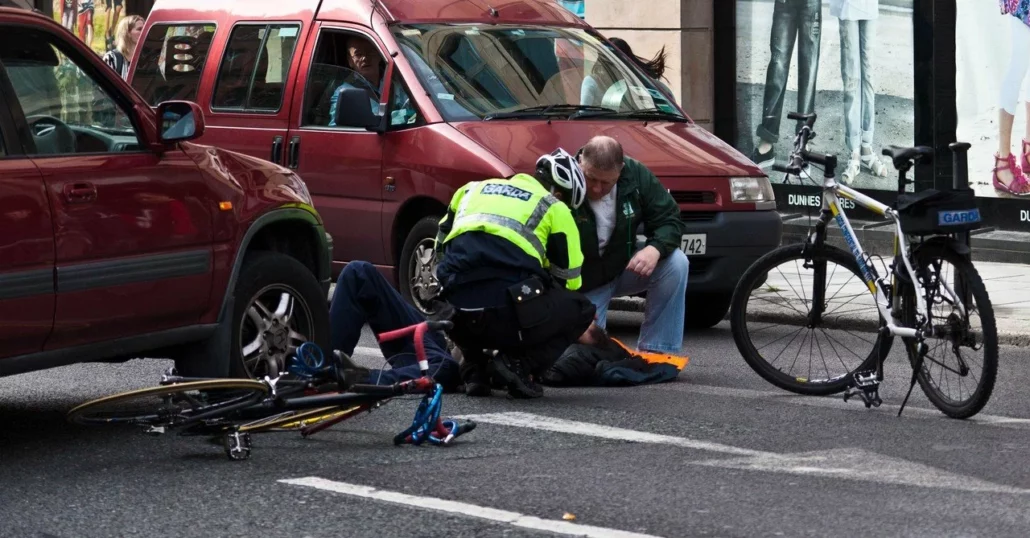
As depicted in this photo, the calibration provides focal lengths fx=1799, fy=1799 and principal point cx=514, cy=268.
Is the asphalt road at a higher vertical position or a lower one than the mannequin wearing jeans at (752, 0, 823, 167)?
lower

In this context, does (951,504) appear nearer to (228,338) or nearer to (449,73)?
(228,338)

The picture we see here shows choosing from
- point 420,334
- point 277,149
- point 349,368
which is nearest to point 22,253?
point 349,368

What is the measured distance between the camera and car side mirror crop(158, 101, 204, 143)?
694 cm

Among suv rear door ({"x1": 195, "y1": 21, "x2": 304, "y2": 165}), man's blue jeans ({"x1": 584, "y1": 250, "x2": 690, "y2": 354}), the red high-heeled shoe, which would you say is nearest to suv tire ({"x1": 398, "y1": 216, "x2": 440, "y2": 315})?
suv rear door ({"x1": 195, "y1": 21, "x2": 304, "y2": 165})

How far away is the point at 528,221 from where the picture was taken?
7.75 meters

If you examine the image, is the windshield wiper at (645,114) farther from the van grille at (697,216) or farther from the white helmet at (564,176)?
the white helmet at (564,176)

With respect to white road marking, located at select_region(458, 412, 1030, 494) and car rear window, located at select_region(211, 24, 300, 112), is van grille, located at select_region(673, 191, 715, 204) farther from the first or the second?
white road marking, located at select_region(458, 412, 1030, 494)

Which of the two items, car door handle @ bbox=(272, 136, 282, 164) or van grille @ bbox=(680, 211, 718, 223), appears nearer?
van grille @ bbox=(680, 211, 718, 223)

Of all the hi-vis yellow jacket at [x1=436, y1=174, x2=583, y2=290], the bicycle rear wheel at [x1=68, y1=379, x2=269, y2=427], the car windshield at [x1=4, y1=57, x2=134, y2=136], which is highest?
the car windshield at [x1=4, y1=57, x2=134, y2=136]

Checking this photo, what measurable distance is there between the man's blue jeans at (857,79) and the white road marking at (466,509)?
9737 millimetres

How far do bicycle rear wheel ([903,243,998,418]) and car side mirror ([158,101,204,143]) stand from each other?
2.99 m

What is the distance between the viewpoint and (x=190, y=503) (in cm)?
585

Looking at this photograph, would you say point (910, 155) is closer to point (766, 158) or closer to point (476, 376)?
point (476, 376)

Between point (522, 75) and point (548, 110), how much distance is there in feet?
1.17
